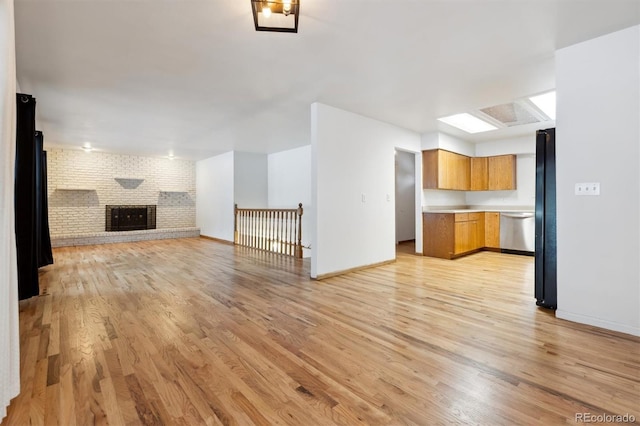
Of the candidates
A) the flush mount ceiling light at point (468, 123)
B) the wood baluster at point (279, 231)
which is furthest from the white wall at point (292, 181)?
the flush mount ceiling light at point (468, 123)

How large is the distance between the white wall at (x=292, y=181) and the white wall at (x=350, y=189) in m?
2.29

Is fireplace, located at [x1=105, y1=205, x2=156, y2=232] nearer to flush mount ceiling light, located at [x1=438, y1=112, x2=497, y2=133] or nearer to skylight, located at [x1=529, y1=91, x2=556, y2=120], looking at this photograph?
flush mount ceiling light, located at [x1=438, y1=112, x2=497, y2=133]

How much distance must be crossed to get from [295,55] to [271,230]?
14.1 feet

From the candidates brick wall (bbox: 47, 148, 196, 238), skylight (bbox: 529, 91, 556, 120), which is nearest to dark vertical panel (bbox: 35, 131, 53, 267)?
brick wall (bbox: 47, 148, 196, 238)

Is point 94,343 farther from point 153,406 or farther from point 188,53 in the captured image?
point 188,53

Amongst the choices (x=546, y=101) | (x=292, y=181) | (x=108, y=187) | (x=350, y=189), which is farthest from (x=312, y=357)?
(x=108, y=187)

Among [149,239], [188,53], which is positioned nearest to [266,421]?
[188,53]

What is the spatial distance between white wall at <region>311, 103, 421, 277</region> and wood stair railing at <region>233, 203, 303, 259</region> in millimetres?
1414

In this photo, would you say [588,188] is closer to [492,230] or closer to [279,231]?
[492,230]

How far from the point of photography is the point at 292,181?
7.79 m

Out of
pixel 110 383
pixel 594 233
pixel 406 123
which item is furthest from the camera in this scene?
pixel 406 123

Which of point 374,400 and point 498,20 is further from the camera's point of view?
point 498,20

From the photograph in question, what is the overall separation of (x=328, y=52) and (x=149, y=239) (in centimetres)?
797

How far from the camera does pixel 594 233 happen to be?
2.49m
